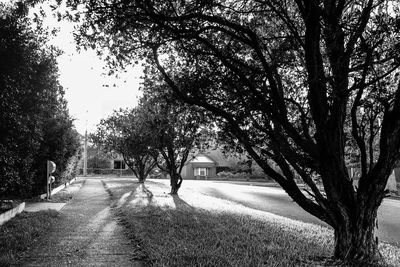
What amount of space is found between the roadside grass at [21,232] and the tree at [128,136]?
33.3 ft

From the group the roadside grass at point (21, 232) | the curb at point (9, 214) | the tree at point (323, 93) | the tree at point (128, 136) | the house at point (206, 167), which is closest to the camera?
the tree at point (323, 93)

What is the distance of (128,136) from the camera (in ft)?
84.4

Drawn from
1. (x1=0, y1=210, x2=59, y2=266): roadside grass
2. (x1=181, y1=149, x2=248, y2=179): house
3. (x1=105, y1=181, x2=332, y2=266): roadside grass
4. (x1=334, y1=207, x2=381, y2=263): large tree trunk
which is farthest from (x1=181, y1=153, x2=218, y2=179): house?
(x1=334, y1=207, x2=381, y2=263): large tree trunk

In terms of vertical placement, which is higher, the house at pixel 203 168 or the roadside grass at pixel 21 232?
the house at pixel 203 168

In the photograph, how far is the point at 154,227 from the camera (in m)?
9.51

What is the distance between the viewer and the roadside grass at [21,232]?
6.51m

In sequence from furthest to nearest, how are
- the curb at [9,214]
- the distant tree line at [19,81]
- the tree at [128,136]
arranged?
the tree at [128,136], the curb at [9,214], the distant tree line at [19,81]

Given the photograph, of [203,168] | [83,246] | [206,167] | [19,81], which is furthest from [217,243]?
[203,168]

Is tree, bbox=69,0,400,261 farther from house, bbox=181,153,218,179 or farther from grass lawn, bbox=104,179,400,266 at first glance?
house, bbox=181,153,218,179

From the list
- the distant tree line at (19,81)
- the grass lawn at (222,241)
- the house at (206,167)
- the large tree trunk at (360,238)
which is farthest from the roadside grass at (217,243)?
the house at (206,167)

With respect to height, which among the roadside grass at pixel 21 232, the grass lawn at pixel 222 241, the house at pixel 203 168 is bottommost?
the grass lawn at pixel 222 241

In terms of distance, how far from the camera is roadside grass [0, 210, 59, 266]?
651 cm

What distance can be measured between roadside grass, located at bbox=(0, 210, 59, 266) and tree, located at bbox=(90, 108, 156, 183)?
1014 centimetres

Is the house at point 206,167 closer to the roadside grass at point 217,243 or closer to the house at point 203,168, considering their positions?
the house at point 203,168
